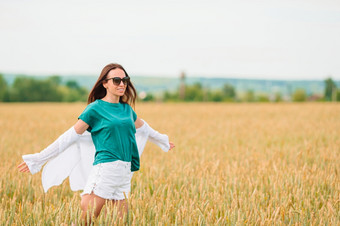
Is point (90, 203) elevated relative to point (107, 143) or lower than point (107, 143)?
lower

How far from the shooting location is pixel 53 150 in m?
2.96

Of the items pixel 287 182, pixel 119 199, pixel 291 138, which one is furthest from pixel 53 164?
pixel 291 138

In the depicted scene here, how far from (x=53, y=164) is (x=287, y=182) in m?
2.37

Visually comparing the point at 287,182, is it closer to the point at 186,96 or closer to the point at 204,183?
the point at 204,183

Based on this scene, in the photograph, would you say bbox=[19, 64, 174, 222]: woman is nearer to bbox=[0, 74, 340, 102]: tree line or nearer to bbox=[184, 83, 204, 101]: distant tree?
bbox=[0, 74, 340, 102]: tree line

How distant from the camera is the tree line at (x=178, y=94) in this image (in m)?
52.4

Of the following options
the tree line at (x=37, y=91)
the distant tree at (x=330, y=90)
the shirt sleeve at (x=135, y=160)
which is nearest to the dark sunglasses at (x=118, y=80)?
the shirt sleeve at (x=135, y=160)

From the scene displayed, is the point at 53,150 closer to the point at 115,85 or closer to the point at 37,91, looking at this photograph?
the point at 115,85

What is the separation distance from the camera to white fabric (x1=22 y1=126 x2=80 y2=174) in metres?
2.93

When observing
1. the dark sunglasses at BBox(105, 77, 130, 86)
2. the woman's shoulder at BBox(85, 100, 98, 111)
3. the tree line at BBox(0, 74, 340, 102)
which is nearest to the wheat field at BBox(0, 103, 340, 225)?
the woman's shoulder at BBox(85, 100, 98, 111)

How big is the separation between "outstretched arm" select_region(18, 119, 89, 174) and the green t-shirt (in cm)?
9

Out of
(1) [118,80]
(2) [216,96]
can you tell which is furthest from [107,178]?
(2) [216,96]

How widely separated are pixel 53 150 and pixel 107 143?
17.3 inches

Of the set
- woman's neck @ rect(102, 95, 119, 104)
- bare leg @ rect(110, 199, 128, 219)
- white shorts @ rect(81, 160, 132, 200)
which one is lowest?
bare leg @ rect(110, 199, 128, 219)
